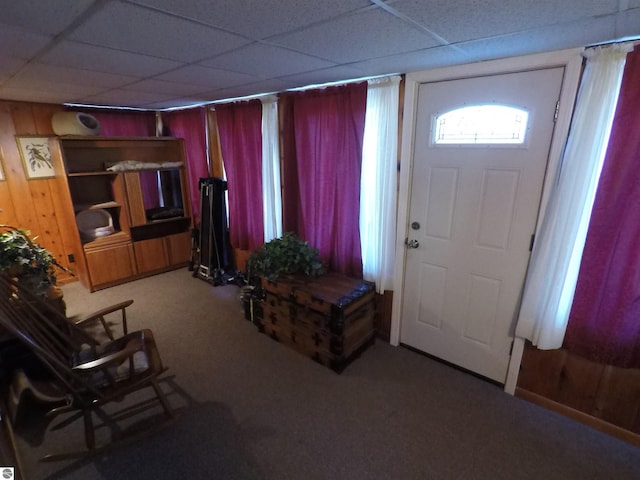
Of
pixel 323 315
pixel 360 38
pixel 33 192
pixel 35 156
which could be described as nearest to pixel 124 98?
pixel 35 156

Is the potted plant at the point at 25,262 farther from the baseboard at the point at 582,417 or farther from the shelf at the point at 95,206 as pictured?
the baseboard at the point at 582,417

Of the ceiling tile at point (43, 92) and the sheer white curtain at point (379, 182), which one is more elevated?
the ceiling tile at point (43, 92)

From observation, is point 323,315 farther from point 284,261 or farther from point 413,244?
point 413,244

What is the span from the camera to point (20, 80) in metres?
2.37

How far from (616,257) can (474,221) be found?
0.75 meters

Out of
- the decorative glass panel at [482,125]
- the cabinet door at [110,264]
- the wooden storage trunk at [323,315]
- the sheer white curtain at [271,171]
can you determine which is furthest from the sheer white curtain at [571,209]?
the cabinet door at [110,264]

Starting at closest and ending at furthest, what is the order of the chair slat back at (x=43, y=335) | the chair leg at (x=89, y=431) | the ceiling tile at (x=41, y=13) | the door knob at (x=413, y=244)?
the ceiling tile at (x=41, y=13) < the chair slat back at (x=43, y=335) < the chair leg at (x=89, y=431) < the door knob at (x=413, y=244)

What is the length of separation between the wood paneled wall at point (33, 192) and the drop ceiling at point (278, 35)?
149 cm

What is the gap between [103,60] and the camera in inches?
72.4

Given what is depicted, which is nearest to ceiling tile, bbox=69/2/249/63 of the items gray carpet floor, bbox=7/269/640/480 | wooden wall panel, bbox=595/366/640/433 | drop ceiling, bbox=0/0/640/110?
drop ceiling, bbox=0/0/640/110

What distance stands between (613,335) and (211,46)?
8.66 ft

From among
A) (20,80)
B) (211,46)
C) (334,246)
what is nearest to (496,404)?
(334,246)

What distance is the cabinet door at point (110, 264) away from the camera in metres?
3.72

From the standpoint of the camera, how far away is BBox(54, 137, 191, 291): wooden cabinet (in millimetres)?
3766
